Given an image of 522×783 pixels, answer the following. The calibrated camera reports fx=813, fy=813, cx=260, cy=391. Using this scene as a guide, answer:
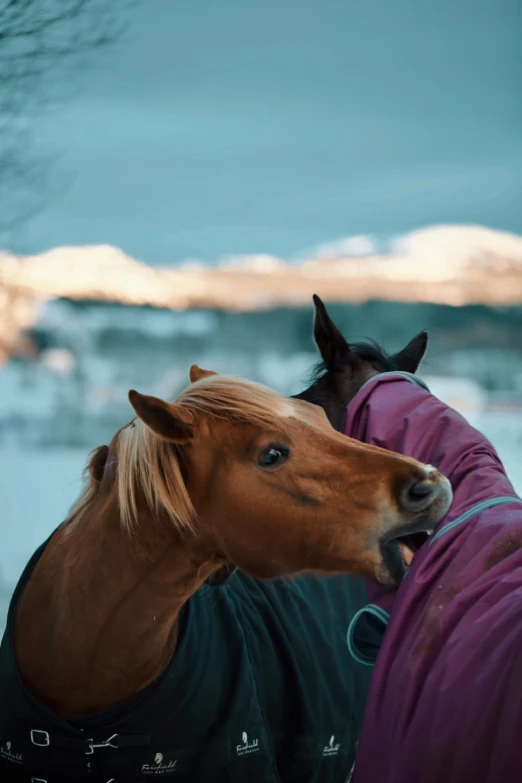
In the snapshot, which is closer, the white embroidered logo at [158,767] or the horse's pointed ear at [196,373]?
the white embroidered logo at [158,767]

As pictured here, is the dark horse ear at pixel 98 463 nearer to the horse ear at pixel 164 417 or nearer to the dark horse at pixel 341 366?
the horse ear at pixel 164 417

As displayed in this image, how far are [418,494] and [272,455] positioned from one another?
24 cm

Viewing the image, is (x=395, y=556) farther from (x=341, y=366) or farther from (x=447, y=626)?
(x=341, y=366)

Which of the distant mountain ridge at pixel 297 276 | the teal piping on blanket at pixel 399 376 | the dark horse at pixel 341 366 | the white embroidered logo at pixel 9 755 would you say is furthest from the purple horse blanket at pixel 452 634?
the distant mountain ridge at pixel 297 276

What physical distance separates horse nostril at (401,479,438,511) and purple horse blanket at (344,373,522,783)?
4 centimetres

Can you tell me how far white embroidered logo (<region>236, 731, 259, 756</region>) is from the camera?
138cm

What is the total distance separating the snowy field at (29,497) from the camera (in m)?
2.08

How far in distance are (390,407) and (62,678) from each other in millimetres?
674

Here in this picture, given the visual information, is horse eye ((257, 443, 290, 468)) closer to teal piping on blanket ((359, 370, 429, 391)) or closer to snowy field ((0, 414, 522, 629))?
teal piping on blanket ((359, 370, 429, 391))

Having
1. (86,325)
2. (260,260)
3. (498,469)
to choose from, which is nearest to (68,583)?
(498,469)

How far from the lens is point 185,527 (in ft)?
4.10

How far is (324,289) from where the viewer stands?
7.55ft

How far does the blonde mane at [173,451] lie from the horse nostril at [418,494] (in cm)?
24

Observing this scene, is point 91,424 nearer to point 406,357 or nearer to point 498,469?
point 406,357
